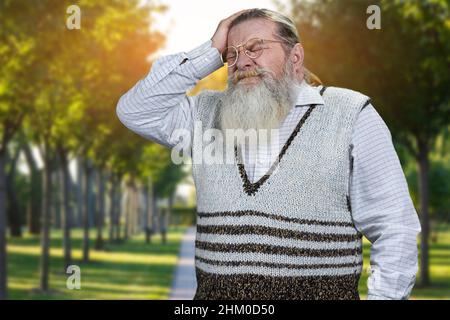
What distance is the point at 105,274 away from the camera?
2122 cm

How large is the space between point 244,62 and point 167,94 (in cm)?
35

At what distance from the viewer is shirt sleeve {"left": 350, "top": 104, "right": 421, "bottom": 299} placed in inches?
116

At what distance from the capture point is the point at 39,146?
787 inches

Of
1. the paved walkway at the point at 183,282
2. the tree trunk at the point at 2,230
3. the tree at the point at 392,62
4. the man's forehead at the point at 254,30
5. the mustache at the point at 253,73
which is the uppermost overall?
the tree at the point at 392,62

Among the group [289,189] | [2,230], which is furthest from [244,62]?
[2,230]

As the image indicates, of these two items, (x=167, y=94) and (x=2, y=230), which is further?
(x=2, y=230)

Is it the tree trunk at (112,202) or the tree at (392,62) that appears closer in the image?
the tree at (392,62)

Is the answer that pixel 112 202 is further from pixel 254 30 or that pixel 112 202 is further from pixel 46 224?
pixel 254 30

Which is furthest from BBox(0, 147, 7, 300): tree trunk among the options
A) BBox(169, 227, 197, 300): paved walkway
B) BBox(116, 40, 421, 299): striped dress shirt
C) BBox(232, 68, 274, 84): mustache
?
BBox(232, 68, 274, 84): mustache

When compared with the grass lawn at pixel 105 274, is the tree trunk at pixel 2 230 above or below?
above

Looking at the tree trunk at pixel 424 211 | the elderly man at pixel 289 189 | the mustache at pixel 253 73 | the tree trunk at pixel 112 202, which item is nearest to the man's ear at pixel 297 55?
the elderly man at pixel 289 189

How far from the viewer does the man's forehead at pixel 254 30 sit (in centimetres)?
334

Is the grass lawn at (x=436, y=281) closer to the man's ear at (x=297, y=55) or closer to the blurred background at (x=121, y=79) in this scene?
the blurred background at (x=121, y=79)

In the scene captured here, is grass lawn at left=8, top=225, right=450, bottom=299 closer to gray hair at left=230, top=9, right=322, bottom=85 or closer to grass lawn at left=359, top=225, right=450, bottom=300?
grass lawn at left=359, top=225, right=450, bottom=300
